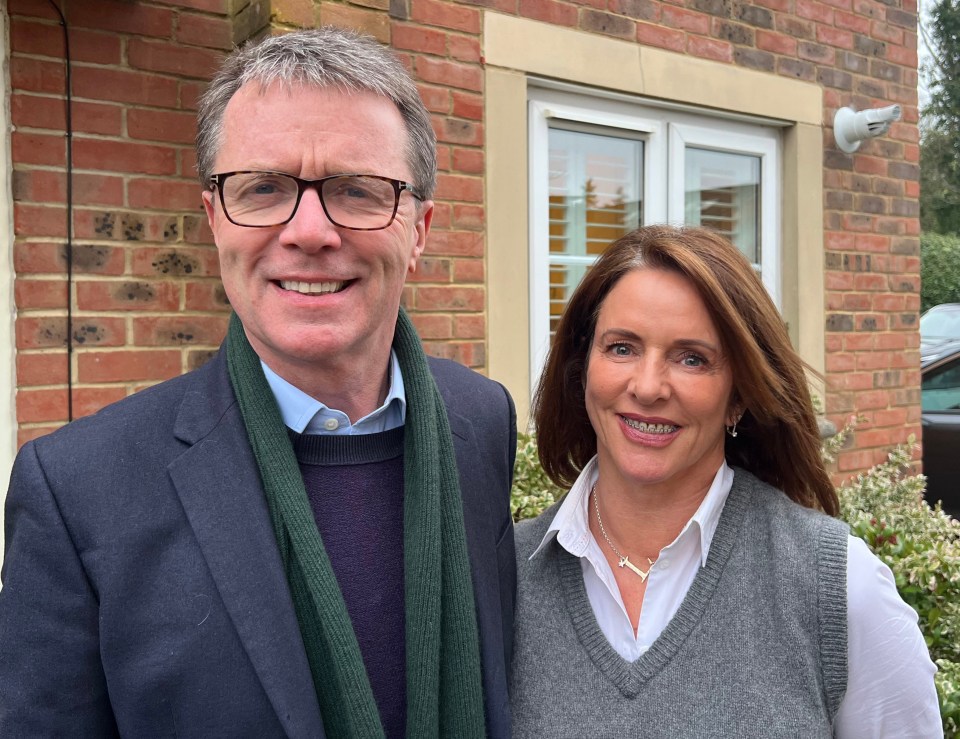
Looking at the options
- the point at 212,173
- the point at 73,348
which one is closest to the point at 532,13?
the point at 73,348

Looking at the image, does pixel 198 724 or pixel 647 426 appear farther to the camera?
pixel 647 426

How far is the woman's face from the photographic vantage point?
70.9 inches

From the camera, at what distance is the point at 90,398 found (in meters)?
2.86

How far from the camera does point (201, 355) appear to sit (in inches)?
121

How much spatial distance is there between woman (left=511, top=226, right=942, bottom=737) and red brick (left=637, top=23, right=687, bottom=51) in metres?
2.60

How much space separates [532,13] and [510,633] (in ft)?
9.34

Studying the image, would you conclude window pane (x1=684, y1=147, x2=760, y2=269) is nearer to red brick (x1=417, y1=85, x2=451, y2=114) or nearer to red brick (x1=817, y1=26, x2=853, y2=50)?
red brick (x1=817, y1=26, x2=853, y2=50)

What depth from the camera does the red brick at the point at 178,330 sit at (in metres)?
2.96

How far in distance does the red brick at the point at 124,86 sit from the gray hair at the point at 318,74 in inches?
54.5

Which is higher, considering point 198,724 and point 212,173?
point 212,173

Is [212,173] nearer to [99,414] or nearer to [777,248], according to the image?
[99,414]

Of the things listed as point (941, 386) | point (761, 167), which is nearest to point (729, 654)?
point (761, 167)

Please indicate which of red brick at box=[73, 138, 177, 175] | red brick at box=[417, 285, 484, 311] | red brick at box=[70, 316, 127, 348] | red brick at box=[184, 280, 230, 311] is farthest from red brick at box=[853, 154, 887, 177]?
red brick at box=[70, 316, 127, 348]

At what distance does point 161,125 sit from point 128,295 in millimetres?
579
